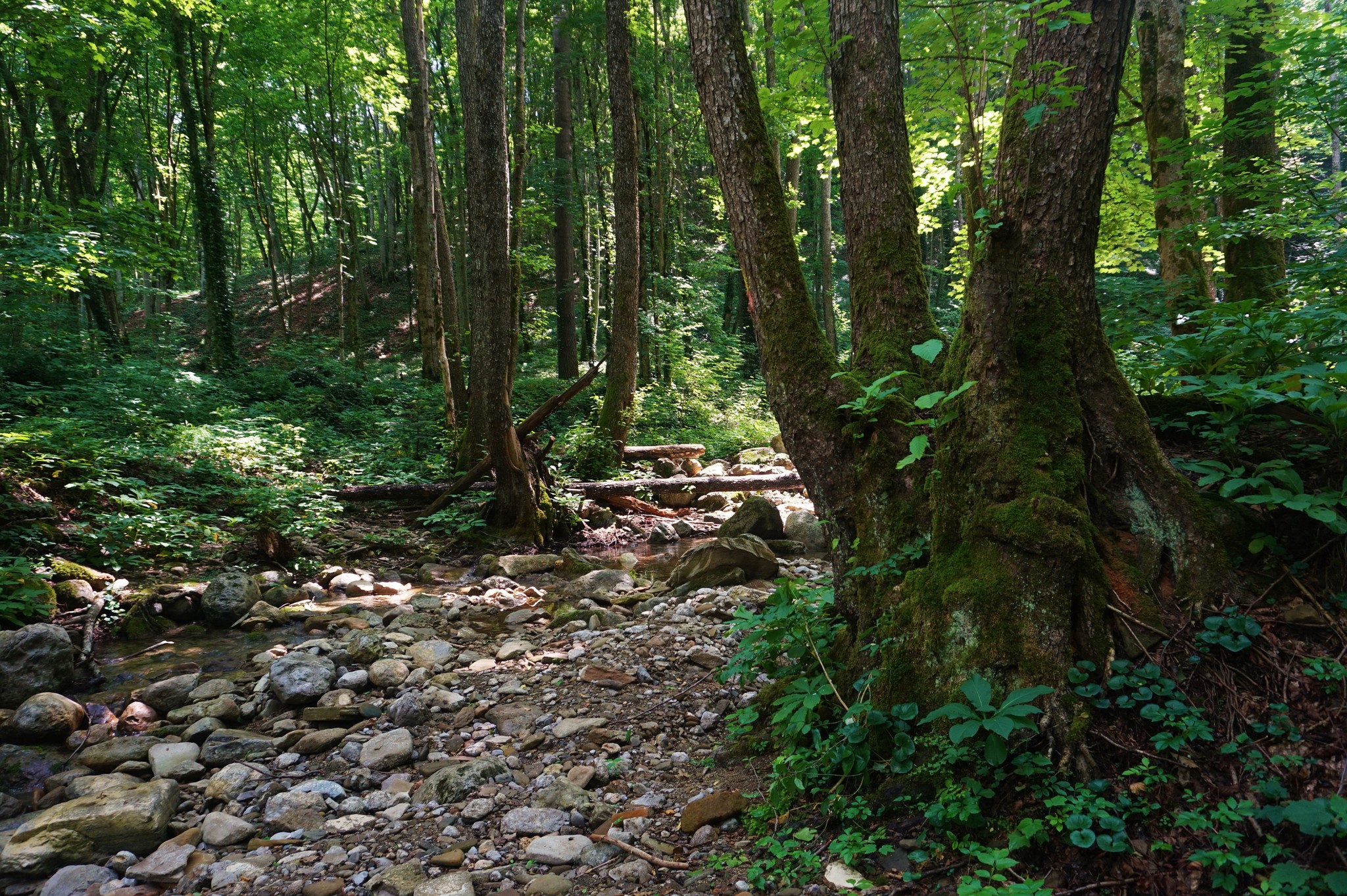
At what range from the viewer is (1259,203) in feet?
19.9

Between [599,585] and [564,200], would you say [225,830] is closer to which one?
[599,585]

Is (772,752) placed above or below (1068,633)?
below

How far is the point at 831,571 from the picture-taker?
5629mm

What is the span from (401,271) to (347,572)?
27471mm

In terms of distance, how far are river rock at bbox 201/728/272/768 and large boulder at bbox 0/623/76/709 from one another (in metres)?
1.50

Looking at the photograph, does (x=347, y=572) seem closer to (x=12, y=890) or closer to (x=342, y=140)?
(x=12, y=890)

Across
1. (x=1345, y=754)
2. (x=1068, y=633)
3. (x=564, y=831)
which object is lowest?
(x=564, y=831)

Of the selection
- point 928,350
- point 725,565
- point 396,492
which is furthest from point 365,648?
point 396,492

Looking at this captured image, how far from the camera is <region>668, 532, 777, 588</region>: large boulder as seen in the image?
654 cm

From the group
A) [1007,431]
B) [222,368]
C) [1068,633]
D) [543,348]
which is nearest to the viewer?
[1068,633]

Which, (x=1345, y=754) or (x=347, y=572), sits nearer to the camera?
(x=1345, y=754)

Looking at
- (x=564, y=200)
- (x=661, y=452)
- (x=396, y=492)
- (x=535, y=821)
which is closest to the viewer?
(x=535, y=821)

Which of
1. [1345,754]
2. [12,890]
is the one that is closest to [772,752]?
[1345,754]

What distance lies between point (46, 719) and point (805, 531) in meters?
6.97
